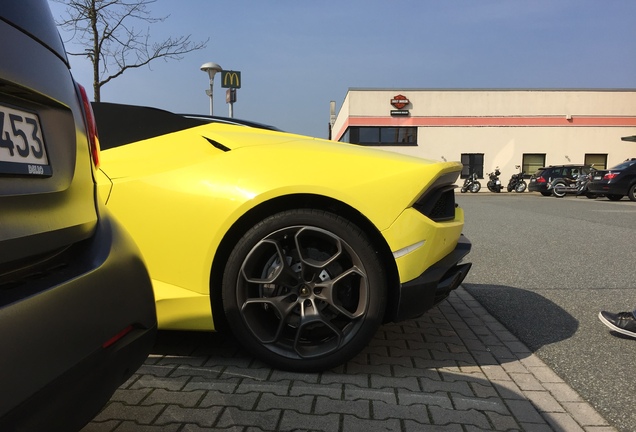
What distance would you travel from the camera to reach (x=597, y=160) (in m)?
32.1

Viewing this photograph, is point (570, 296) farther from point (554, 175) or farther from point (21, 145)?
point (554, 175)

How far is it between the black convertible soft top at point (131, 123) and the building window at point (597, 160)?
34543mm

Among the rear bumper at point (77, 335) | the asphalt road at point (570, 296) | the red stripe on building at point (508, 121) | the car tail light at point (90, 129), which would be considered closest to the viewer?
the rear bumper at point (77, 335)

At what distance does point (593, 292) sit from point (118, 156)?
409 cm

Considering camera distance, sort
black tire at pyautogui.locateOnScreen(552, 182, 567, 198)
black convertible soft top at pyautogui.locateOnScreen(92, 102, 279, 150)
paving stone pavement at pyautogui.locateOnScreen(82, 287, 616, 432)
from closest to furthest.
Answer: paving stone pavement at pyautogui.locateOnScreen(82, 287, 616, 432) → black convertible soft top at pyautogui.locateOnScreen(92, 102, 279, 150) → black tire at pyautogui.locateOnScreen(552, 182, 567, 198)

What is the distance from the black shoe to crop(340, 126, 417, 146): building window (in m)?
29.1

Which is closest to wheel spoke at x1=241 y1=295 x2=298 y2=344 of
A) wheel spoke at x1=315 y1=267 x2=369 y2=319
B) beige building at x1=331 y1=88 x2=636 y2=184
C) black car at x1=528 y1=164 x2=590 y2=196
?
wheel spoke at x1=315 y1=267 x2=369 y2=319

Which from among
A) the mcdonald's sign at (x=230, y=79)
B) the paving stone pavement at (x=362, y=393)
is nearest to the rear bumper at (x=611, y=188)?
the mcdonald's sign at (x=230, y=79)

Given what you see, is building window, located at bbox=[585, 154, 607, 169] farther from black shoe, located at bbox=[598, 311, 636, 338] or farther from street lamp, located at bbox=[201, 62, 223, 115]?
black shoe, located at bbox=[598, 311, 636, 338]

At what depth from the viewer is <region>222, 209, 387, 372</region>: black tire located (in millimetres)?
2527

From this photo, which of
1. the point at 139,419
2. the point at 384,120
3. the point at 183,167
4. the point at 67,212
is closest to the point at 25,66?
the point at 67,212

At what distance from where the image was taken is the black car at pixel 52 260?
1.10 m

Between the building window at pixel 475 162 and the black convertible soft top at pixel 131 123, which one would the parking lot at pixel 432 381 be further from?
the building window at pixel 475 162

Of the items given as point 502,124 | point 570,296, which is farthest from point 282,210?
point 502,124
